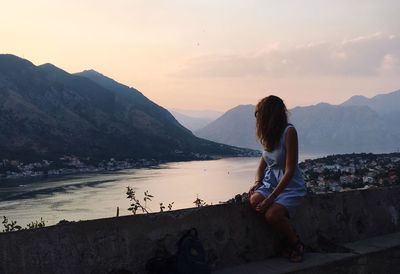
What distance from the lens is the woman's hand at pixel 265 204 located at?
409 cm

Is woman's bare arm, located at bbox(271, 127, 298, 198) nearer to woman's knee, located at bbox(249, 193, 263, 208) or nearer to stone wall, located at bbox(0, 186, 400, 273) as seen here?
woman's knee, located at bbox(249, 193, 263, 208)

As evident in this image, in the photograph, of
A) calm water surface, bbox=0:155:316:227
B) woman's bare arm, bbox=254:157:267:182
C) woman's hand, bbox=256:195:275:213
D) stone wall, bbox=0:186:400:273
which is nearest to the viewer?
stone wall, bbox=0:186:400:273

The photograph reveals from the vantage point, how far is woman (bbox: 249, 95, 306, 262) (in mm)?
4004

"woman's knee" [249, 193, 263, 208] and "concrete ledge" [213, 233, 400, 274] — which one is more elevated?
"woman's knee" [249, 193, 263, 208]

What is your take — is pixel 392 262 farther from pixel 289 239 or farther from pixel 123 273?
pixel 123 273

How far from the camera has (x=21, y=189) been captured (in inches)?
2911

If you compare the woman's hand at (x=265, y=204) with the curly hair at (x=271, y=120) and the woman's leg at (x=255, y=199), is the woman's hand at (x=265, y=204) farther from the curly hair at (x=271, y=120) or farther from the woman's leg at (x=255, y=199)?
the curly hair at (x=271, y=120)

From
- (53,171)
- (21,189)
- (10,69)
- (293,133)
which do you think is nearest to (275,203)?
(293,133)

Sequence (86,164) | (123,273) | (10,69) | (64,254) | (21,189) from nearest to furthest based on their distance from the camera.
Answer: (64,254) < (123,273) < (21,189) < (86,164) < (10,69)

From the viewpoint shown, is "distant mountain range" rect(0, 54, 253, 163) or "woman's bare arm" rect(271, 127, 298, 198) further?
"distant mountain range" rect(0, 54, 253, 163)

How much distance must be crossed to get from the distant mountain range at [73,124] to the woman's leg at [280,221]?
361 ft

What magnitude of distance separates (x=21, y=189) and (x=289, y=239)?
7436 centimetres

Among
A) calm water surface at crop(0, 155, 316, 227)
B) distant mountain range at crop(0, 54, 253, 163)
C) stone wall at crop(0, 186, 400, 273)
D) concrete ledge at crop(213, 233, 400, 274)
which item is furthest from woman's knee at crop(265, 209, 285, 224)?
distant mountain range at crop(0, 54, 253, 163)

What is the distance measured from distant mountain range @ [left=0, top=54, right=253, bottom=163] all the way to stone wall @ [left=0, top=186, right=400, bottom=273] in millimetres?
109396
